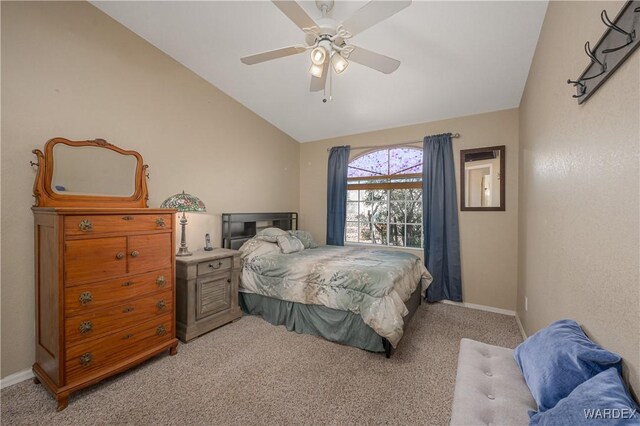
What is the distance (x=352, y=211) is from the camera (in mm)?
4633

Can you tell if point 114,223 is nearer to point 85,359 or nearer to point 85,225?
point 85,225

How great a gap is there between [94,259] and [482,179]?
4242 mm

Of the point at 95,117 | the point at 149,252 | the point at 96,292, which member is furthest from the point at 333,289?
the point at 95,117

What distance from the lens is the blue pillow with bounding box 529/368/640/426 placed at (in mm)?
664

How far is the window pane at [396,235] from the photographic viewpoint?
4.17 metres

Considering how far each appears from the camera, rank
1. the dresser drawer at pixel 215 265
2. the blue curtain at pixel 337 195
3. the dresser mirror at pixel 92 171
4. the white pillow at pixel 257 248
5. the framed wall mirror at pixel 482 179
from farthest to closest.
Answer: the blue curtain at pixel 337 195 < the framed wall mirror at pixel 482 179 < the white pillow at pixel 257 248 < the dresser drawer at pixel 215 265 < the dresser mirror at pixel 92 171

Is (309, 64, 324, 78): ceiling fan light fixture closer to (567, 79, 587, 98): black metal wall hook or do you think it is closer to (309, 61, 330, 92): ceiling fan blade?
(309, 61, 330, 92): ceiling fan blade

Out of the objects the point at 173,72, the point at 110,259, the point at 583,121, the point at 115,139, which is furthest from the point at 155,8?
the point at 583,121

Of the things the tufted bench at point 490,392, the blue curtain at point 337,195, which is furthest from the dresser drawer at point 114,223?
the blue curtain at point 337,195

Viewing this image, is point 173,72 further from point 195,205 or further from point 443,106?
point 443,106

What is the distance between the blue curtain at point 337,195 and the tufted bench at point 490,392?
3.04 meters

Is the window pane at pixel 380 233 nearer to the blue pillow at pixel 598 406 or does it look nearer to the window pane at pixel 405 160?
the window pane at pixel 405 160

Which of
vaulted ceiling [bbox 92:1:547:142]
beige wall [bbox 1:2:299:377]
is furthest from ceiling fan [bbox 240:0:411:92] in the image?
beige wall [bbox 1:2:299:377]

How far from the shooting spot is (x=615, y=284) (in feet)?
2.96
